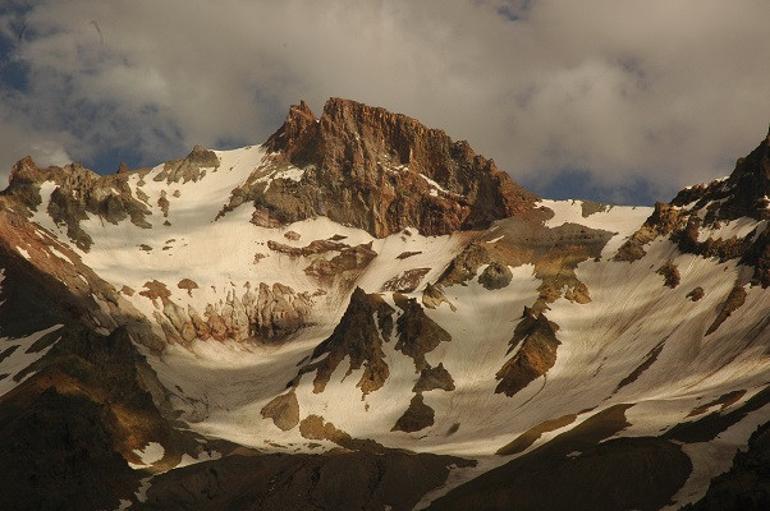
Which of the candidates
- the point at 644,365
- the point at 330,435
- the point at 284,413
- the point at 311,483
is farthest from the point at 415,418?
the point at 311,483

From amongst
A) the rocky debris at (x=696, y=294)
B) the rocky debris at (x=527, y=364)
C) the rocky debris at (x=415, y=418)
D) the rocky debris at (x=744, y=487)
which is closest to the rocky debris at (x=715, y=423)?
the rocky debris at (x=744, y=487)

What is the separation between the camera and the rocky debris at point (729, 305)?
6614 inches

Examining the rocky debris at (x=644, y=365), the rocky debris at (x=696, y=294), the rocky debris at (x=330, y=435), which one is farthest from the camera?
the rocky debris at (x=696, y=294)

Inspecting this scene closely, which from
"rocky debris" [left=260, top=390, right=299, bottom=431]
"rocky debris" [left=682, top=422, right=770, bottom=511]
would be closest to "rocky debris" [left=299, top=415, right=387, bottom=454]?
"rocky debris" [left=260, top=390, right=299, bottom=431]

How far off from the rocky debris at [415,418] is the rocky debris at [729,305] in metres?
53.8

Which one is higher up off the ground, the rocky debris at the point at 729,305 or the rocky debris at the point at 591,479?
the rocky debris at the point at 729,305

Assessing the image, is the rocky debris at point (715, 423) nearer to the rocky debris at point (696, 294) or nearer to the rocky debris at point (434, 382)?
the rocky debris at point (696, 294)

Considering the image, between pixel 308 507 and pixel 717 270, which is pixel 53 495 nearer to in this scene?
pixel 308 507

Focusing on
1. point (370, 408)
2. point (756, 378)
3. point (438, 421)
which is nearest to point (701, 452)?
point (756, 378)

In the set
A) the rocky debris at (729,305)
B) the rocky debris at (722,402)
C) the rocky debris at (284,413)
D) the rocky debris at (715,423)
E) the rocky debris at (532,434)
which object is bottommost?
the rocky debris at (715,423)

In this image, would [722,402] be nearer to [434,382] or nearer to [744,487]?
[744,487]

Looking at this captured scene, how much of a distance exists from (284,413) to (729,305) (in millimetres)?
87841

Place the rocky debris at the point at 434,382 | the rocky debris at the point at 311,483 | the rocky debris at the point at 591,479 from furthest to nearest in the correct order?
the rocky debris at the point at 434,382 → the rocky debris at the point at 311,483 → the rocky debris at the point at 591,479

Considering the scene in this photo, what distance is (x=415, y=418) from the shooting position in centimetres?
18462
